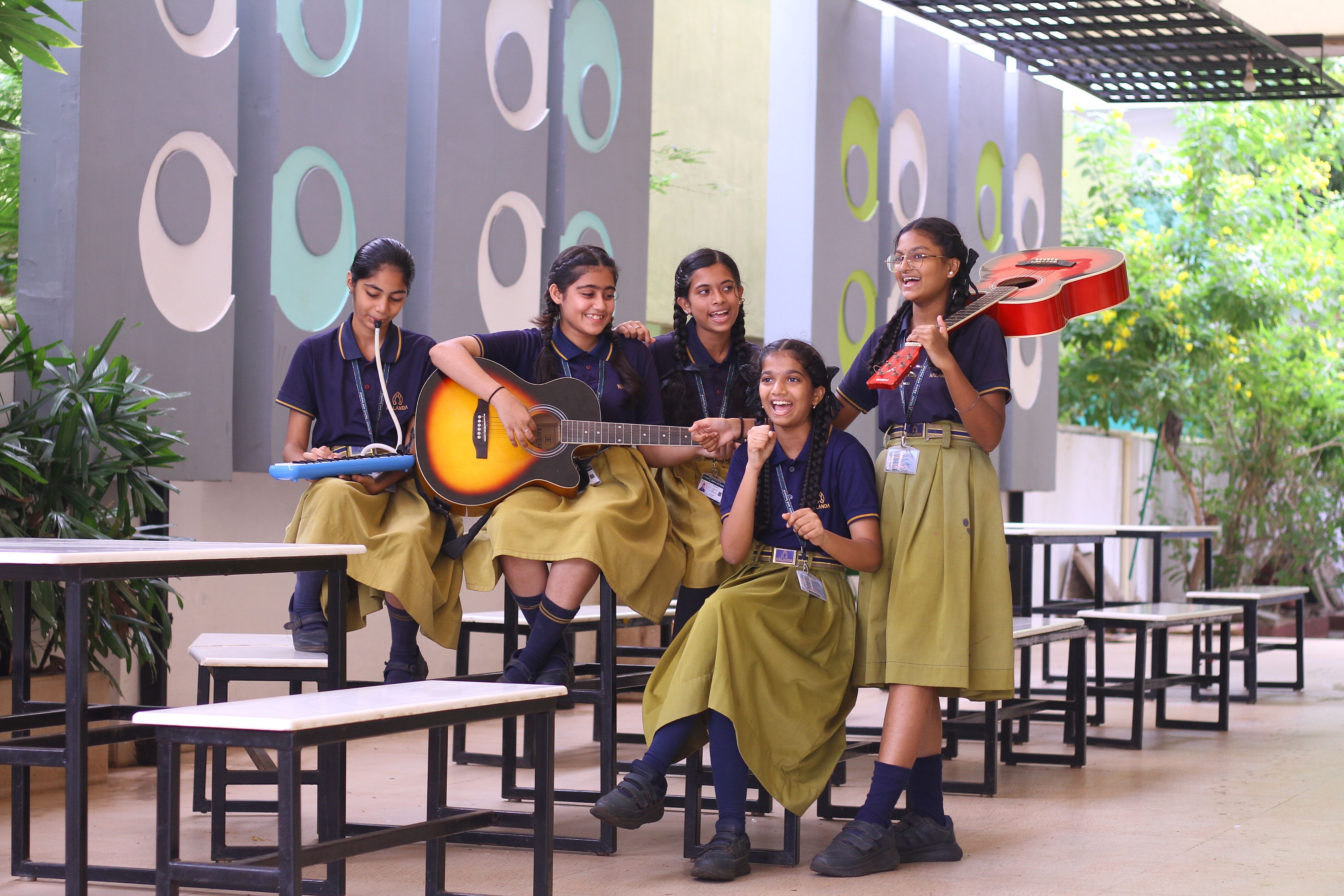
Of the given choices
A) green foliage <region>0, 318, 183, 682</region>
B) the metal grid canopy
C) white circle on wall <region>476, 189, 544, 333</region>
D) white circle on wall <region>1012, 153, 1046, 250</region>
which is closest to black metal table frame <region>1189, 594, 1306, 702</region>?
the metal grid canopy

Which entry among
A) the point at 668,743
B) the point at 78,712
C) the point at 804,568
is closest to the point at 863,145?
the point at 804,568

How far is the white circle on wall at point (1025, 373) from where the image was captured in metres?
10.0

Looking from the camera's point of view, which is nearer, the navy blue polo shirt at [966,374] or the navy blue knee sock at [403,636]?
the navy blue polo shirt at [966,374]

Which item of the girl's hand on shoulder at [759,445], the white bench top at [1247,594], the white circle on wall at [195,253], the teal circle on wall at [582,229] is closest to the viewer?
the girl's hand on shoulder at [759,445]

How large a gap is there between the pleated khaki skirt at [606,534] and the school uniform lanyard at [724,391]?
0.89 ft

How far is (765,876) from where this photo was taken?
3564 millimetres

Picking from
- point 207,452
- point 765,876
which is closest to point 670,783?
point 765,876

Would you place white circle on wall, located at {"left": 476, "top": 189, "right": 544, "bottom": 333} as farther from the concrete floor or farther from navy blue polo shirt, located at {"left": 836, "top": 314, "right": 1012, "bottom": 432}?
navy blue polo shirt, located at {"left": 836, "top": 314, "right": 1012, "bottom": 432}

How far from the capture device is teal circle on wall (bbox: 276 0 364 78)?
5.36 meters

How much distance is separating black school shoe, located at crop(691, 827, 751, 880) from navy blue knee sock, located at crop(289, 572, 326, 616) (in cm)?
125

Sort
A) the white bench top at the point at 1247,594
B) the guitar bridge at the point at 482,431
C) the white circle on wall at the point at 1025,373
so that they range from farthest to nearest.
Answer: the white circle on wall at the point at 1025,373 < the white bench top at the point at 1247,594 < the guitar bridge at the point at 482,431

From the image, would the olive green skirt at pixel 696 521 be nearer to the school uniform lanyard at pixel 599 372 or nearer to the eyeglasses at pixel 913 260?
the school uniform lanyard at pixel 599 372

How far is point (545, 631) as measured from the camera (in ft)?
12.5

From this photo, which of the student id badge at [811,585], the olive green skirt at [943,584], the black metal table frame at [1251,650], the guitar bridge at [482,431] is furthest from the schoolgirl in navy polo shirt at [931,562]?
the black metal table frame at [1251,650]
